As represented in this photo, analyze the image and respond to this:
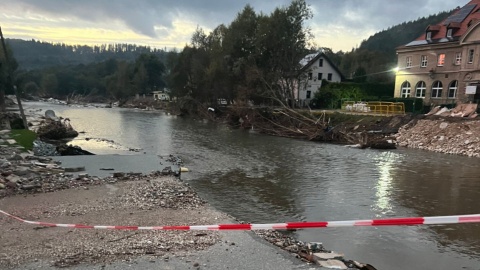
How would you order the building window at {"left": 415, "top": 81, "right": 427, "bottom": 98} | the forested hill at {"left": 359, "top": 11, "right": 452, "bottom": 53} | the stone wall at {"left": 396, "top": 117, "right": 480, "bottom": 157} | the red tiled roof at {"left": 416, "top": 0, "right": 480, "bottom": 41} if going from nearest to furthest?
1. the stone wall at {"left": 396, "top": 117, "right": 480, "bottom": 157}
2. the red tiled roof at {"left": 416, "top": 0, "right": 480, "bottom": 41}
3. the building window at {"left": 415, "top": 81, "right": 427, "bottom": 98}
4. the forested hill at {"left": 359, "top": 11, "right": 452, "bottom": 53}

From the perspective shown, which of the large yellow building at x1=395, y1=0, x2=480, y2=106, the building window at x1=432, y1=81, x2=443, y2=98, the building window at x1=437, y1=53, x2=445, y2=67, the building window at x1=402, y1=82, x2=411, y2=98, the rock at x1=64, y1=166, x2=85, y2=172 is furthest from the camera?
the building window at x1=402, y1=82, x2=411, y2=98

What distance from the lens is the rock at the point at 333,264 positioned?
656 cm

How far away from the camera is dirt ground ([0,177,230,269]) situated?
678cm

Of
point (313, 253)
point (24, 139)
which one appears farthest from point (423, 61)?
point (313, 253)

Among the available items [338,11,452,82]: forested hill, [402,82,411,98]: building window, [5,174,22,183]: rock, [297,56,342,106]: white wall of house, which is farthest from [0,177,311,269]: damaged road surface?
[338,11,452,82]: forested hill

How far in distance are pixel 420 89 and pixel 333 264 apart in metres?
45.2

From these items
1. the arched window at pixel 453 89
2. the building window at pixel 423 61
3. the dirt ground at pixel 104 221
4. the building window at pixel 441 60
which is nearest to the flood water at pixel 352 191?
the dirt ground at pixel 104 221

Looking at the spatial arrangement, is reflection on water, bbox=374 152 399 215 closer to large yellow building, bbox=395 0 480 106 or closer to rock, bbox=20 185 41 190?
rock, bbox=20 185 41 190

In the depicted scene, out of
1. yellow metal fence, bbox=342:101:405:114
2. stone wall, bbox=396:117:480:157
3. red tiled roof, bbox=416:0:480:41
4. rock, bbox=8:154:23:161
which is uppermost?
red tiled roof, bbox=416:0:480:41

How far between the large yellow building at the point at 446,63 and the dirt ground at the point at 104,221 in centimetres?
3703

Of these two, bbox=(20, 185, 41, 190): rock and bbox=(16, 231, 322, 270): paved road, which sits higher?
bbox=(16, 231, 322, 270): paved road

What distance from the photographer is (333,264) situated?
6668 millimetres

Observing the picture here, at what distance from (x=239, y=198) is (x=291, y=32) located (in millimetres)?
38038

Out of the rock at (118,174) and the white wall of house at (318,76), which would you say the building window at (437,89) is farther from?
the rock at (118,174)
